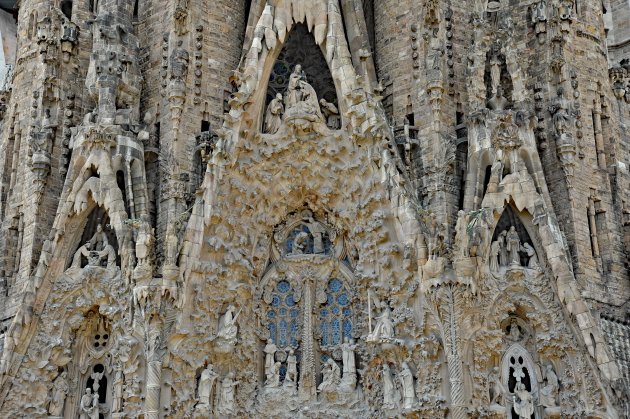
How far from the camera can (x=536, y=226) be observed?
14047 mm

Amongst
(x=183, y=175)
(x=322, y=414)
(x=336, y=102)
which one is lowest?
(x=322, y=414)

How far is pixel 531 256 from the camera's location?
14.2 m

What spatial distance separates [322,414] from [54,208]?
17.2 ft

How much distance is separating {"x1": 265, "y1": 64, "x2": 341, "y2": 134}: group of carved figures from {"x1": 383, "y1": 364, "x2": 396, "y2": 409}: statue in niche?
158 inches

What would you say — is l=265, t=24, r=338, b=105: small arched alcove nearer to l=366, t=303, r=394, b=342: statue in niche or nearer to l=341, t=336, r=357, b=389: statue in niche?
l=366, t=303, r=394, b=342: statue in niche

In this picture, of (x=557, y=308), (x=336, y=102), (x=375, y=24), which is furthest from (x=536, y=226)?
(x=375, y=24)

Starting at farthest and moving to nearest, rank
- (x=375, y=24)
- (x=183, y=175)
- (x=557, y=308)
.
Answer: (x=375, y=24), (x=183, y=175), (x=557, y=308)

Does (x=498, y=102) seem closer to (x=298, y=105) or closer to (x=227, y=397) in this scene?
(x=298, y=105)

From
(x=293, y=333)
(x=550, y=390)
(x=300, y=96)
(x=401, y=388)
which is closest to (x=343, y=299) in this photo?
(x=293, y=333)

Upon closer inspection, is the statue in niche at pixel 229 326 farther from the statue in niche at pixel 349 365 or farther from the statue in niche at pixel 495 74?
the statue in niche at pixel 495 74

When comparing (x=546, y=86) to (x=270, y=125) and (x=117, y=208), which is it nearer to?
(x=270, y=125)

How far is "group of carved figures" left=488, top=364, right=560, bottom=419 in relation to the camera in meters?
13.6

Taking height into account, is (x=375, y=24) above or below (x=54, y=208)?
above

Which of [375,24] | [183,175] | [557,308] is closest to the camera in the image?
[557,308]
